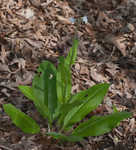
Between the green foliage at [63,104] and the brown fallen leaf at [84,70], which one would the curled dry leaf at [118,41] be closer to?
the brown fallen leaf at [84,70]

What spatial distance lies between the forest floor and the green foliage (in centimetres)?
19

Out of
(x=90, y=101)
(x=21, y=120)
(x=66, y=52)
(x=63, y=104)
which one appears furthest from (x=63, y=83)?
(x=66, y=52)

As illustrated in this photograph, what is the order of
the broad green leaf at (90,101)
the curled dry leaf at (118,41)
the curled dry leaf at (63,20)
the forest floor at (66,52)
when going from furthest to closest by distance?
1. the curled dry leaf at (63,20)
2. the curled dry leaf at (118,41)
3. the forest floor at (66,52)
4. the broad green leaf at (90,101)

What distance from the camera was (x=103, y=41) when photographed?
12.8 feet

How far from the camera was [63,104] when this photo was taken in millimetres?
2219

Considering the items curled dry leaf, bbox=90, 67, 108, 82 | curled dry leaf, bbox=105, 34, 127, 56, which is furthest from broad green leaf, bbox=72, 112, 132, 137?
curled dry leaf, bbox=105, 34, 127, 56

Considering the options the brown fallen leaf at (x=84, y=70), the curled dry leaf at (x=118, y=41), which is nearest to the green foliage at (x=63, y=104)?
the brown fallen leaf at (x=84, y=70)

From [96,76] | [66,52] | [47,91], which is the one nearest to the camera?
[47,91]

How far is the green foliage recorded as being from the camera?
2.25 metres

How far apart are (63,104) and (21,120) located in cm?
42

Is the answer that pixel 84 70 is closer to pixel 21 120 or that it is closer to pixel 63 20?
pixel 63 20

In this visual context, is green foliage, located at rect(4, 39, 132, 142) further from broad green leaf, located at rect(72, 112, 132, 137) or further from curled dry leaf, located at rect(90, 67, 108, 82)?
curled dry leaf, located at rect(90, 67, 108, 82)

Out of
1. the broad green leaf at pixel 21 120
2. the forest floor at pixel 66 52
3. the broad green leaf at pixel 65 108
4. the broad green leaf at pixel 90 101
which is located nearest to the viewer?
the broad green leaf at pixel 65 108

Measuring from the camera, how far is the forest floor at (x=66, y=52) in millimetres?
2572
